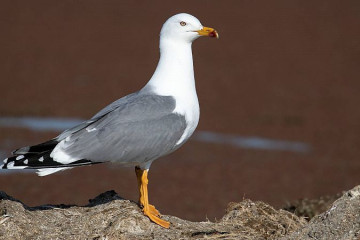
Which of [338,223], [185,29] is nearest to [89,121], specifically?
[185,29]

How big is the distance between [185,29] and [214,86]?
38.7 ft

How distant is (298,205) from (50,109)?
8616 millimetres

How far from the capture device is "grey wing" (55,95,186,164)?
6.75m

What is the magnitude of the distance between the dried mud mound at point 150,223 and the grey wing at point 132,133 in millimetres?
407

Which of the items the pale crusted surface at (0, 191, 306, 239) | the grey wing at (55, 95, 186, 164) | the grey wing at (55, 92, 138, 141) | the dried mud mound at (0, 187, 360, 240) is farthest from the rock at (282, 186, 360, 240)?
the grey wing at (55, 92, 138, 141)

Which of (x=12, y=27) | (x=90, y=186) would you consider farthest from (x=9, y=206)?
(x=12, y=27)

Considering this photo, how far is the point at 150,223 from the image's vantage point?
664 centimetres

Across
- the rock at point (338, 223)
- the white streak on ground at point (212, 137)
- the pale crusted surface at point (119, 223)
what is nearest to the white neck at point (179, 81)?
the pale crusted surface at point (119, 223)

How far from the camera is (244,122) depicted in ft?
52.7

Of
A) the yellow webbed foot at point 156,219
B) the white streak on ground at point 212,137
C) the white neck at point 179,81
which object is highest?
the white neck at point 179,81

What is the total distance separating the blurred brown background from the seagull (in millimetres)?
3470

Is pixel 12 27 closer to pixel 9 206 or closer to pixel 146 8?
pixel 146 8

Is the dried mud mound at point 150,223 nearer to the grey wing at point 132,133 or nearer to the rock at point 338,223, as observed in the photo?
the rock at point 338,223

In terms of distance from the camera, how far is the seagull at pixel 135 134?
659 cm
